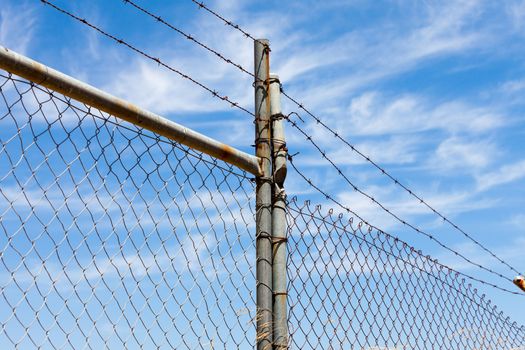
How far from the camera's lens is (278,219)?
12.1 feet

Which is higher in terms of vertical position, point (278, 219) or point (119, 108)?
point (119, 108)

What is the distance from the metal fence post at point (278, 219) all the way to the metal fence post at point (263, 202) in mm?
27

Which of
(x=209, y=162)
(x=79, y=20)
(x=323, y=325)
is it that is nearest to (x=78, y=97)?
(x=79, y=20)

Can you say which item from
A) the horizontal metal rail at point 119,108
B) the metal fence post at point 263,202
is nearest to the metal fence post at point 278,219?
the metal fence post at point 263,202

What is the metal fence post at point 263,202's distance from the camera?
3512mm

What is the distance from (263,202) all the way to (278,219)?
4.5 inches

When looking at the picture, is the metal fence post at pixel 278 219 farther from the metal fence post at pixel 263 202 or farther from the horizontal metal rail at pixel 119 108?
the horizontal metal rail at pixel 119 108

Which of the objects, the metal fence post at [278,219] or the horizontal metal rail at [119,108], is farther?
the metal fence post at [278,219]

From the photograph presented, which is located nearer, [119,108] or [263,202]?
[119,108]

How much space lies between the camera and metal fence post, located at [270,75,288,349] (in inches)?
140

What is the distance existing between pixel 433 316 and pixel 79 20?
9.97 feet

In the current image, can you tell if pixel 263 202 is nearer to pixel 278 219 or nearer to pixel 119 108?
pixel 278 219

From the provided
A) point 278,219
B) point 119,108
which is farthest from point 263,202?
point 119,108

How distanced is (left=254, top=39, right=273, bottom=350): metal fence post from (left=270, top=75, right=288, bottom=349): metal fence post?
0.03 m
